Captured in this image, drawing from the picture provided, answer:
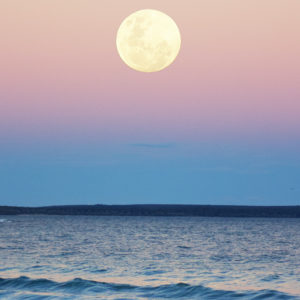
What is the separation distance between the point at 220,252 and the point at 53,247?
1561 centimetres

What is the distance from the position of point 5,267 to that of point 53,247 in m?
17.7

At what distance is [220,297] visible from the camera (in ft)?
97.3

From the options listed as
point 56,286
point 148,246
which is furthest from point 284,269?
point 148,246

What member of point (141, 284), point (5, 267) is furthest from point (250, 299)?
point (5, 267)

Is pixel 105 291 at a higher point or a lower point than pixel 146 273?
lower

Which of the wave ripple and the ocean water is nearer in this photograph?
the wave ripple

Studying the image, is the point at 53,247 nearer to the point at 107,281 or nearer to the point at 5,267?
the point at 5,267

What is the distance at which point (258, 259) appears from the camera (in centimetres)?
4919

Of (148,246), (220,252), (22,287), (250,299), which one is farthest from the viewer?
(148,246)

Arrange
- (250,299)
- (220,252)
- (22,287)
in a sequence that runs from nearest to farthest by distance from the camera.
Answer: (250,299) < (22,287) < (220,252)

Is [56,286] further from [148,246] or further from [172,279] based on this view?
[148,246]

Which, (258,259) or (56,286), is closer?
(56,286)

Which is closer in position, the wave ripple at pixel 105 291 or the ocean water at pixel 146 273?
the wave ripple at pixel 105 291

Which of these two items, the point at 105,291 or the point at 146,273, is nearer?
the point at 105,291
